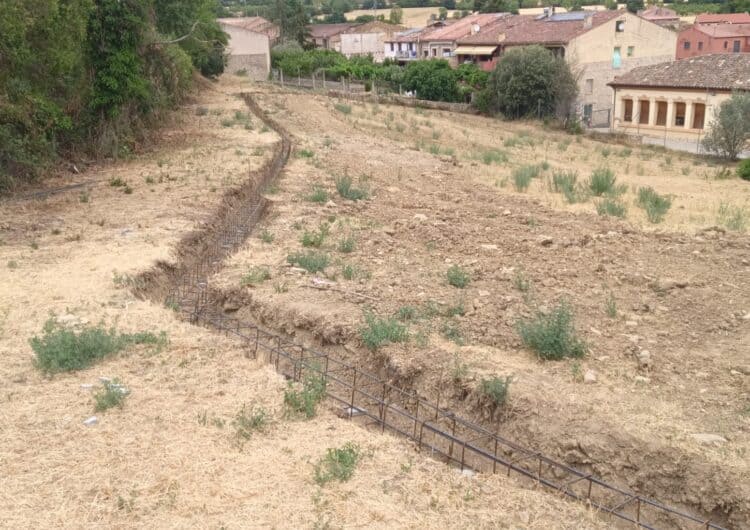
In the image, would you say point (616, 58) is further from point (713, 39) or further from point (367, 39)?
point (367, 39)

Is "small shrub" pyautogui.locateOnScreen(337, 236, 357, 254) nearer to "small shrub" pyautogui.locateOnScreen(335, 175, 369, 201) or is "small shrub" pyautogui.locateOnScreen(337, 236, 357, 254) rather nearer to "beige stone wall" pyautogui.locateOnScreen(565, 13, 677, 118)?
"small shrub" pyautogui.locateOnScreen(335, 175, 369, 201)

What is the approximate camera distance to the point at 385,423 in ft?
28.0

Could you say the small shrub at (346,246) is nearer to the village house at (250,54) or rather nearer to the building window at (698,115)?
the building window at (698,115)

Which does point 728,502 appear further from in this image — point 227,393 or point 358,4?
point 358,4

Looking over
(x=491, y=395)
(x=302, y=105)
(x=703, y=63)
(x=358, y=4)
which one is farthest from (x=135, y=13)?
(x=358, y=4)

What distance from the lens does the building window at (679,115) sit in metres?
40.2

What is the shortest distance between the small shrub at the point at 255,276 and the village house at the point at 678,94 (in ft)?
98.5

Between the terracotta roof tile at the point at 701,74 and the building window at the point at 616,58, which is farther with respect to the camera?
the building window at the point at 616,58

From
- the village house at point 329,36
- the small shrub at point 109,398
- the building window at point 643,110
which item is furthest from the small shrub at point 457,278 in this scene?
the village house at point 329,36

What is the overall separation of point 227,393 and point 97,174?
46.3ft

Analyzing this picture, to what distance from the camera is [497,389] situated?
8.53 meters

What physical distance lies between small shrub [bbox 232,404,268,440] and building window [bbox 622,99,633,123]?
39.0 m

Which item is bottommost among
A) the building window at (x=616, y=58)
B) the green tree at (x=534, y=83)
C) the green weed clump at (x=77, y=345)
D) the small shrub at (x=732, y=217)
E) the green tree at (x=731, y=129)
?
the green weed clump at (x=77, y=345)

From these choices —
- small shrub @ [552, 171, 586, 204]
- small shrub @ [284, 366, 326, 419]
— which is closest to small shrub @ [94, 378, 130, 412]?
small shrub @ [284, 366, 326, 419]
